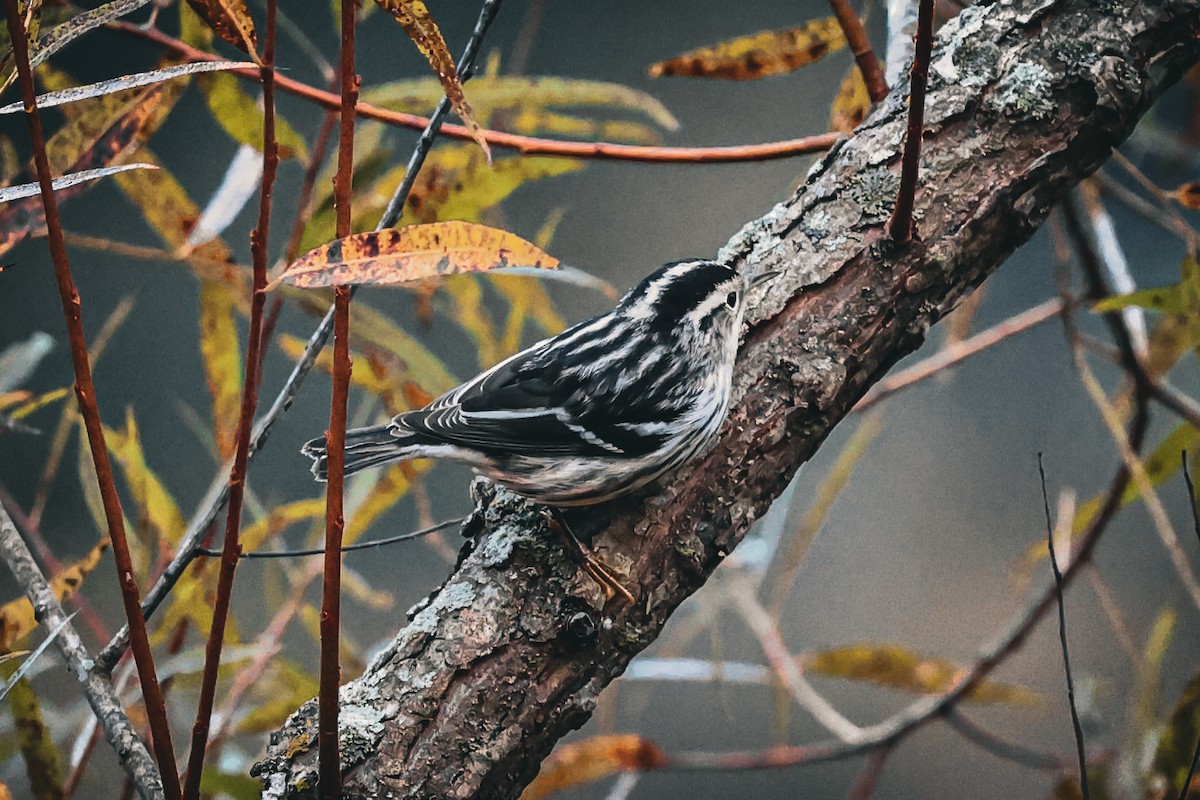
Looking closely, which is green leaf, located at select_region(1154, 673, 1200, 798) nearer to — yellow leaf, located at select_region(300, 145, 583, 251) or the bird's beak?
the bird's beak

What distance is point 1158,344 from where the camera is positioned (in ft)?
5.53

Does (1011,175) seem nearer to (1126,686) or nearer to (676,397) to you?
(676,397)

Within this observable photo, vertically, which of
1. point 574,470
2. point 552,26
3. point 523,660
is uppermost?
point 552,26

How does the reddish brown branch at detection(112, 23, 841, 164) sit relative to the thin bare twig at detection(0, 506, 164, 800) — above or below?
above

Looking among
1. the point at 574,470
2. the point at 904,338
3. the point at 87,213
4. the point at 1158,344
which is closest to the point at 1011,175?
the point at 904,338

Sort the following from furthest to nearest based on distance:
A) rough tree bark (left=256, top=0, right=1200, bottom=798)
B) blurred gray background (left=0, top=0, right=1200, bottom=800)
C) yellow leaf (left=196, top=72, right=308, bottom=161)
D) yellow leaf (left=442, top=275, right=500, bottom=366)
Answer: blurred gray background (left=0, top=0, right=1200, bottom=800) < yellow leaf (left=442, top=275, right=500, bottom=366) < yellow leaf (left=196, top=72, right=308, bottom=161) < rough tree bark (left=256, top=0, right=1200, bottom=798)

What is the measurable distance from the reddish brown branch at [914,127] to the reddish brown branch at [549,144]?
0.79ft

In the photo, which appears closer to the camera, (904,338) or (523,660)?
(523,660)

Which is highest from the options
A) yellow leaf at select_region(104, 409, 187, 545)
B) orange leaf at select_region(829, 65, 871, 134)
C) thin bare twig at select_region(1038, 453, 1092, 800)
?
orange leaf at select_region(829, 65, 871, 134)

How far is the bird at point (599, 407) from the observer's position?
3.71 ft

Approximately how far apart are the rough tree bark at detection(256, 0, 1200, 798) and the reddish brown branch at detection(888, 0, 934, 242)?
51 mm

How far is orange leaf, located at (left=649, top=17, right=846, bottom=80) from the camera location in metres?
1.32

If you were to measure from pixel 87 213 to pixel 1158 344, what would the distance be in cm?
247

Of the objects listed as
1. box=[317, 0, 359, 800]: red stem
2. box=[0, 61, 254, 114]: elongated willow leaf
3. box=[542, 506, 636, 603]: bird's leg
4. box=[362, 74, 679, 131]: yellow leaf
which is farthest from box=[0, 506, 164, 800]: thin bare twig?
box=[362, 74, 679, 131]: yellow leaf
